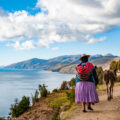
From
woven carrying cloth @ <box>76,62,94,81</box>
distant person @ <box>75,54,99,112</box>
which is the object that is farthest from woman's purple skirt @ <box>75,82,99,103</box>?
woven carrying cloth @ <box>76,62,94,81</box>

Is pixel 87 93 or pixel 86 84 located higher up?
pixel 86 84

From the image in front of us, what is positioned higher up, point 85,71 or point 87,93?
point 85,71

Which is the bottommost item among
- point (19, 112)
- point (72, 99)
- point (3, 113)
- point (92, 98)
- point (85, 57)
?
point (3, 113)

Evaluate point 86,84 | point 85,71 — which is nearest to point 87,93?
point 86,84

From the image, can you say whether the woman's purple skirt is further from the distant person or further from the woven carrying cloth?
the woven carrying cloth

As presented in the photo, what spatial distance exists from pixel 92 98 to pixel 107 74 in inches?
179

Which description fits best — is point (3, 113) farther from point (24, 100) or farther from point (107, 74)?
point (107, 74)

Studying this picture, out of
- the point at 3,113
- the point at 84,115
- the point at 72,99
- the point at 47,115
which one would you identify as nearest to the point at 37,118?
the point at 47,115

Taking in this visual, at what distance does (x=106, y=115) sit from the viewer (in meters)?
8.88

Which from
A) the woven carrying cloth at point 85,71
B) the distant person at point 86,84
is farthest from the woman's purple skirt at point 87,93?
the woven carrying cloth at point 85,71

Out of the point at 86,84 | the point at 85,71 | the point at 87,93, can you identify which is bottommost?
the point at 87,93

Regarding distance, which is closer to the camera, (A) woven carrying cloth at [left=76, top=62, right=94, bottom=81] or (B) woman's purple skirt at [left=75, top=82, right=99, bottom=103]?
(B) woman's purple skirt at [left=75, top=82, right=99, bottom=103]

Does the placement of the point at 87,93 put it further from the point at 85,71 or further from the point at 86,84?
the point at 85,71

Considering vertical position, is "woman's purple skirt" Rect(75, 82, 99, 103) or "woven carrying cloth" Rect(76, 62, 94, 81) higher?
"woven carrying cloth" Rect(76, 62, 94, 81)
